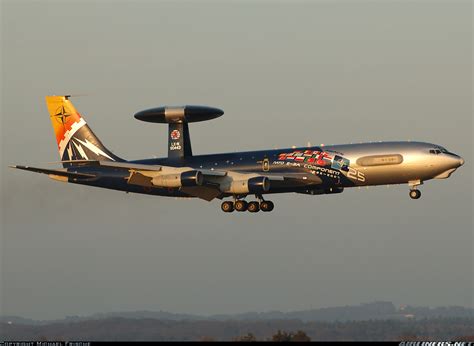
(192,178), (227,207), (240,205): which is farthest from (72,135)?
(240,205)

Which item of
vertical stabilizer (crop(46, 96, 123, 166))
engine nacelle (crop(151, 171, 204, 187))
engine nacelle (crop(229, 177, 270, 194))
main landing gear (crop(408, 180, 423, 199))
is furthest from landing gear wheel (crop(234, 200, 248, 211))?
main landing gear (crop(408, 180, 423, 199))

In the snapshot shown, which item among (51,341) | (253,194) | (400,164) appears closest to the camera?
(51,341)

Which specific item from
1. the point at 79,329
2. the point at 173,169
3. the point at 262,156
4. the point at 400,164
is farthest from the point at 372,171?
the point at 79,329

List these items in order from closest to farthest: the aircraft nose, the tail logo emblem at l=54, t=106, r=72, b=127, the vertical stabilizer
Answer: the aircraft nose
the vertical stabilizer
the tail logo emblem at l=54, t=106, r=72, b=127

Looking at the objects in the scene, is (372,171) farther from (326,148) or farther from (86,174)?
(86,174)

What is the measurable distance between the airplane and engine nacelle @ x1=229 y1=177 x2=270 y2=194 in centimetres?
8

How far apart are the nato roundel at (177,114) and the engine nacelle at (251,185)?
6.32m

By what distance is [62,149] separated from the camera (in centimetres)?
9994

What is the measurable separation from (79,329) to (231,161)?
1897 cm

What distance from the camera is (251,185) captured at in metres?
88.9

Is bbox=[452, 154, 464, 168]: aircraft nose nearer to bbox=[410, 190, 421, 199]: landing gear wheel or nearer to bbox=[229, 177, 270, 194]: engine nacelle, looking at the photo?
bbox=[410, 190, 421, 199]: landing gear wheel

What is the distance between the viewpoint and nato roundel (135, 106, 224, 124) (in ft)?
305

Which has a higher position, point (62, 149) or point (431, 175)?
point (62, 149)

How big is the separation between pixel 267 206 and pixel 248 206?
1555 millimetres
